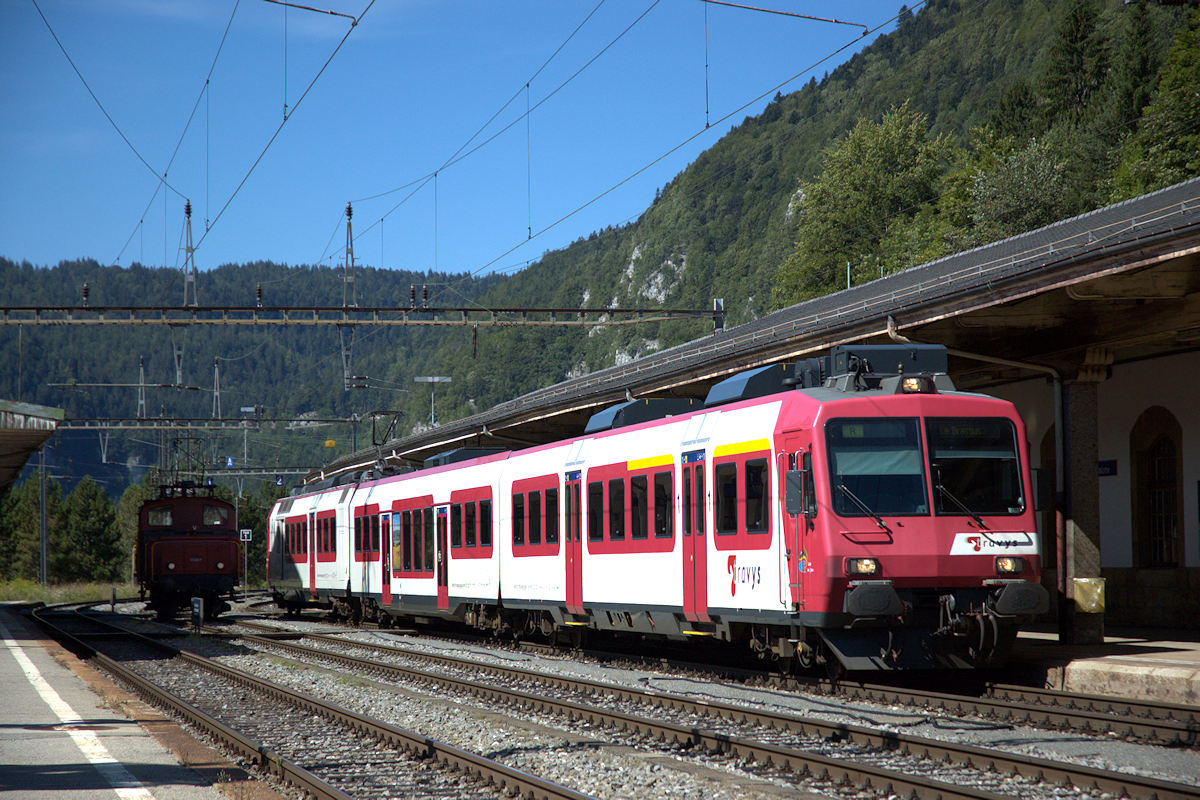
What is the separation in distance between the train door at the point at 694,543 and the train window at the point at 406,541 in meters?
12.0

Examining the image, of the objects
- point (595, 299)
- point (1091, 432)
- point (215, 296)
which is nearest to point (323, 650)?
point (1091, 432)

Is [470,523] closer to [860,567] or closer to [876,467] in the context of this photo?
[876,467]

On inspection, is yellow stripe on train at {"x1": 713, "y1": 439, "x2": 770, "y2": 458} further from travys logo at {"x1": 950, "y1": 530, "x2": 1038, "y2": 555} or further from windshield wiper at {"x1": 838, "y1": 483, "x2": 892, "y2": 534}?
travys logo at {"x1": 950, "y1": 530, "x2": 1038, "y2": 555}

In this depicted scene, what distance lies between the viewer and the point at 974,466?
Result: 12953 millimetres

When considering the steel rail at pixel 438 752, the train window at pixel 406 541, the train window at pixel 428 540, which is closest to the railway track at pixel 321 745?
the steel rail at pixel 438 752

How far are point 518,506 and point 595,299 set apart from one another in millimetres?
139415

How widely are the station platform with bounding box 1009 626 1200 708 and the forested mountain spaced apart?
8.36 m

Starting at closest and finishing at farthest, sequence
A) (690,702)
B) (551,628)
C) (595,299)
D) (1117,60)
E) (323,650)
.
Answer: (690,702) → (551,628) → (323,650) → (1117,60) → (595,299)

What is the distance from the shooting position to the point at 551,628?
789 inches

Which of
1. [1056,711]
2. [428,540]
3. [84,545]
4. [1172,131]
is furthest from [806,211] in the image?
[1056,711]

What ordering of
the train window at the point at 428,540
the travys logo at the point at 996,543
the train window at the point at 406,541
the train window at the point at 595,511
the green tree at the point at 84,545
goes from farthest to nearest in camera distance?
the green tree at the point at 84,545, the train window at the point at 406,541, the train window at the point at 428,540, the train window at the point at 595,511, the travys logo at the point at 996,543

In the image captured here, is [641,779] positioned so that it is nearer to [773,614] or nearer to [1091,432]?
[773,614]

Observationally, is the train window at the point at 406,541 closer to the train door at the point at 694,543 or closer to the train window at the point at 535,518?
the train window at the point at 535,518

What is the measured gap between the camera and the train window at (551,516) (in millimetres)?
19078
